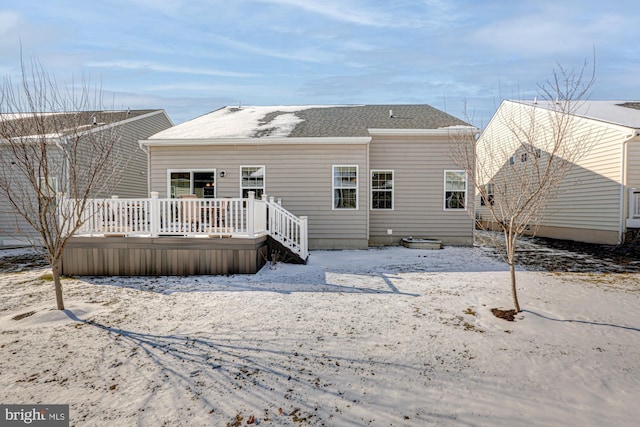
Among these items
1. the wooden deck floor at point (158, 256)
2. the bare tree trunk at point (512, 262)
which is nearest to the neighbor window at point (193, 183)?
the wooden deck floor at point (158, 256)

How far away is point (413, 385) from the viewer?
303 centimetres

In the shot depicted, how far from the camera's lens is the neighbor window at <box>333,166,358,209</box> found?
11008 millimetres


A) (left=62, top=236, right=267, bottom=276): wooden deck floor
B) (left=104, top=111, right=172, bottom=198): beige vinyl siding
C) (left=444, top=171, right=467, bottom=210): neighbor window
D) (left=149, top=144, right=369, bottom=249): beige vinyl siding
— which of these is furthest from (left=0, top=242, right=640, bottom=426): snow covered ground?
(left=104, top=111, right=172, bottom=198): beige vinyl siding

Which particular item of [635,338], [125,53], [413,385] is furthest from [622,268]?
[125,53]

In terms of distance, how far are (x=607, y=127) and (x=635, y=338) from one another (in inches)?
394

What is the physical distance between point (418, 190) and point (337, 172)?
3.02 metres

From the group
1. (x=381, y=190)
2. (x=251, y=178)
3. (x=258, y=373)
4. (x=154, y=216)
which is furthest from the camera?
(x=381, y=190)

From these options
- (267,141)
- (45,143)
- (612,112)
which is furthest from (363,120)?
(45,143)

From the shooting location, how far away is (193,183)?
11.2 metres

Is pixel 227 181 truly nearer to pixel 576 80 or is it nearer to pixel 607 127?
pixel 576 80

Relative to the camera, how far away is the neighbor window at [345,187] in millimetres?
11008

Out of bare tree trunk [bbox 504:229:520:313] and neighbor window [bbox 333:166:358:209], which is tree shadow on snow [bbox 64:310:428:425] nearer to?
bare tree trunk [bbox 504:229:520:313]

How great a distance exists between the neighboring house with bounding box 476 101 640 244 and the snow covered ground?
18.3 feet

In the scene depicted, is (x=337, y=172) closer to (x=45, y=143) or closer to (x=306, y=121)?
(x=306, y=121)
